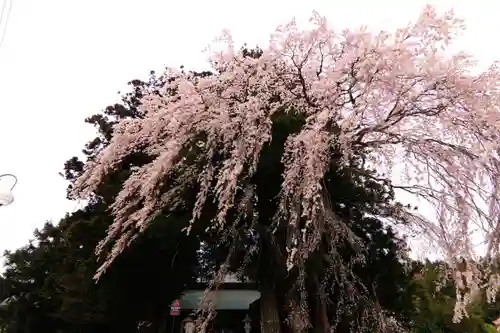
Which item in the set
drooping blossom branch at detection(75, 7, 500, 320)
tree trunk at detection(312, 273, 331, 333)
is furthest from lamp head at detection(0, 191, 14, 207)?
Result: tree trunk at detection(312, 273, 331, 333)

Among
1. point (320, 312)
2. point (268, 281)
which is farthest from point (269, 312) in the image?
point (320, 312)

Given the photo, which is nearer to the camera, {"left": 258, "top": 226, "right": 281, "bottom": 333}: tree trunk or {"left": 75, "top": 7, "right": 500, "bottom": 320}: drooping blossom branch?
{"left": 75, "top": 7, "right": 500, "bottom": 320}: drooping blossom branch

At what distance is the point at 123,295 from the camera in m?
11.0

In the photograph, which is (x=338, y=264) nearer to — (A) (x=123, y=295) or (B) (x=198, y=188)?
(B) (x=198, y=188)

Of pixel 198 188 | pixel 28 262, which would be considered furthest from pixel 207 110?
pixel 28 262

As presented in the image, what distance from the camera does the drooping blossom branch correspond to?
589cm

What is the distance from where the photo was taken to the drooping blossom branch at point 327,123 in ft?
19.3

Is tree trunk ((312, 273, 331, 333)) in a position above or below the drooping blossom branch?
below

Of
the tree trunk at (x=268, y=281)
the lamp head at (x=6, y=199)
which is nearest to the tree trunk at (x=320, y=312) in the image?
the tree trunk at (x=268, y=281)

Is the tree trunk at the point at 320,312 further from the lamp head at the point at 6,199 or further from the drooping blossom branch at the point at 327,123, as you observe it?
the lamp head at the point at 6,199

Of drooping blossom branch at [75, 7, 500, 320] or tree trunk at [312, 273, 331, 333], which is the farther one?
tree trunk at [312, 273, 331, 333]

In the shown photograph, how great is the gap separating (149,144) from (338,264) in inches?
127

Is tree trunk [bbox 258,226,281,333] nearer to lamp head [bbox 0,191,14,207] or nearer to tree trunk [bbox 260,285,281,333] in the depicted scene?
tree trunk [bbox 260,285,281,333]

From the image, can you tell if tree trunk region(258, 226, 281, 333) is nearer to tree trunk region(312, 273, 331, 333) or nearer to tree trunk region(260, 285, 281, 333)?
tree trunk region(260, 285, 281, 333)
